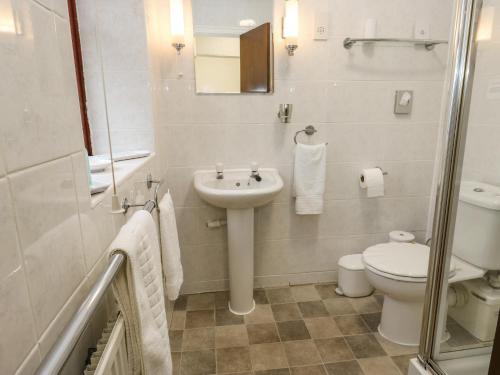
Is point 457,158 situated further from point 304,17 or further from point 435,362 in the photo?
point 304,17

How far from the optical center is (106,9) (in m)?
1.44

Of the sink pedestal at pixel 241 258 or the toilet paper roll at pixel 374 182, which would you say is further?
the toilet paper roll at pixel 374 182

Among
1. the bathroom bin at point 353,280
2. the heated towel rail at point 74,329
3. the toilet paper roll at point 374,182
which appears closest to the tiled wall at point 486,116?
the toilet paper roll at point 374,182

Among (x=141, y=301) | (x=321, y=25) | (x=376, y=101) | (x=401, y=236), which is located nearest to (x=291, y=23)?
(x=321, y=25)

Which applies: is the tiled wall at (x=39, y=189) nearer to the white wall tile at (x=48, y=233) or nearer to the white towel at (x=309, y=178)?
the white wall tile at (x=48, y=233)

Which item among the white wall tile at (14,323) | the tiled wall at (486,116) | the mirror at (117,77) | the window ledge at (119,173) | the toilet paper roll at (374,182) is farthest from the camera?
the toilet paper roll at (374,182)

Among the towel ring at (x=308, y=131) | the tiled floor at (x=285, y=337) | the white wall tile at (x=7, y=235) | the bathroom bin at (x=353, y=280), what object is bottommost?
the tiled floor at (x=285, y=337)

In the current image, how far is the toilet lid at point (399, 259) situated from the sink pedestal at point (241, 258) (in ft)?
2.21

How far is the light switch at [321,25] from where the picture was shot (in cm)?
183

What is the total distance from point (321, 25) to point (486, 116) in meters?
1.07

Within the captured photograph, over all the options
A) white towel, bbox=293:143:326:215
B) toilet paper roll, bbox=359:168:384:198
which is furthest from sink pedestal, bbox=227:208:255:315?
toilet paper roll, bbox=359:168:384:198

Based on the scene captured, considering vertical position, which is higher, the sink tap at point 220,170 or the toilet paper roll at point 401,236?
the sink tap at point 220,170

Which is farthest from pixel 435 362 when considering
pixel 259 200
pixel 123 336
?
pixel 123 336

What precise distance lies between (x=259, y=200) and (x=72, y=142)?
3.69 ft
